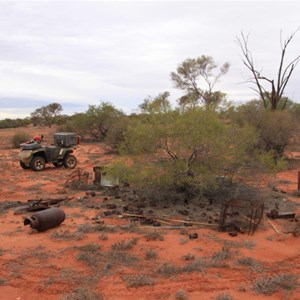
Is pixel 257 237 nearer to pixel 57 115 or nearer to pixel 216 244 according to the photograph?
pixel 216 244

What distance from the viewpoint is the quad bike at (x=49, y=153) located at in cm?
1702

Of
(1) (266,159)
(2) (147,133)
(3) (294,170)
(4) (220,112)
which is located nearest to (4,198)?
(2) (147,133)

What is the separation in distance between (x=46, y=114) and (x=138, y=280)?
5298cm

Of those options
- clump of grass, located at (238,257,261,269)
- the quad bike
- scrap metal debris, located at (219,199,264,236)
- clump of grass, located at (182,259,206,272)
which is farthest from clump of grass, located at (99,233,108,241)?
the quad bike

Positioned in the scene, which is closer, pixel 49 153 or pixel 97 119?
pixel 49 153

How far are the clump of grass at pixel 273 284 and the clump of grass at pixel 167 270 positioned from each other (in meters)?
1.28

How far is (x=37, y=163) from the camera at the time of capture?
17.2 metres

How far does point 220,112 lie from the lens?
11875 millimetres

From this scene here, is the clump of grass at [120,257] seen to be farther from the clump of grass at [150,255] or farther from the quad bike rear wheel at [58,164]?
the quad bike rear wheel at [58,164]

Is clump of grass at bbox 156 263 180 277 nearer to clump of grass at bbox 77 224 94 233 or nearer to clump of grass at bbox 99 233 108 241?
clump of grass at bbox 99 233 108 241

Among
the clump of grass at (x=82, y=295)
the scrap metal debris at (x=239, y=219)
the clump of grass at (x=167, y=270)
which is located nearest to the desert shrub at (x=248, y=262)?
the clump of grass at (x=167, y=270)

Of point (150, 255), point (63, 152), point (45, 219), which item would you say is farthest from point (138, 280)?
point (63, 152)

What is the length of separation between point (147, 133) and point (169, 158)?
1008mm

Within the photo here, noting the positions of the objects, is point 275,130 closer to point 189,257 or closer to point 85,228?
point 85,228
